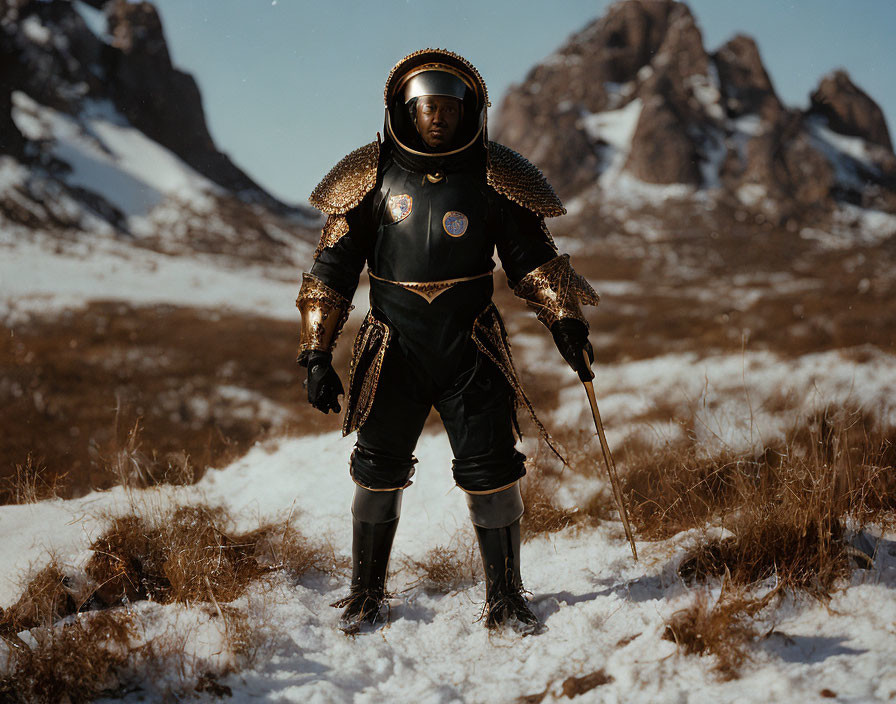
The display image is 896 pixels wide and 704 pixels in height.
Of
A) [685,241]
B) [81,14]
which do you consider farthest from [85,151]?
[685,241]

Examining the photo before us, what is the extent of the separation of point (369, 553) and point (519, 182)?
1787mm

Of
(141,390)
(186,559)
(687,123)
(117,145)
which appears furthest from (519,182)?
(687,123)

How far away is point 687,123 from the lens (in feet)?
154

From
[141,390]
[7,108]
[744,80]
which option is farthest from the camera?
[744,80]

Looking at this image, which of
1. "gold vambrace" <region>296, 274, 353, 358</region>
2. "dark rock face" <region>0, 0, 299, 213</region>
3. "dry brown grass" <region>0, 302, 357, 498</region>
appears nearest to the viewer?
"gold vambrace" <region>296, 274, 353, 358</region>

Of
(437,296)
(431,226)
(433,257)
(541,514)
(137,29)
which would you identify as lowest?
(541,514)

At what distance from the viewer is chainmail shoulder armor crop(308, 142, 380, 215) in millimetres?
2740

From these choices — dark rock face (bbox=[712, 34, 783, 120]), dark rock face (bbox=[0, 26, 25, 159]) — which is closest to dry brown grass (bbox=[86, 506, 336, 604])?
dark rock face (bbox=[0, 26, 25, 159])

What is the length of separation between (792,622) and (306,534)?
8.52 ft

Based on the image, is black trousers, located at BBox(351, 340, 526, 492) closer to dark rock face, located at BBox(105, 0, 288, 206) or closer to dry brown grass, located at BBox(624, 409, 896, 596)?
dry brown grass, located at BBox(624, 409, 896, 596)

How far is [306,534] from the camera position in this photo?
388cm

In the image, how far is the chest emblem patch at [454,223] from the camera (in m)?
2.63

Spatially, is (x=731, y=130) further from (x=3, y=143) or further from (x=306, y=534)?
(x=306, y=534)

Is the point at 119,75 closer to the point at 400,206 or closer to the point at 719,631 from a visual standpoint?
the point at 400,206
